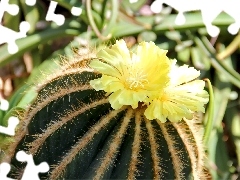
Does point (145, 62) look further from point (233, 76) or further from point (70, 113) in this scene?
point (233, 76)

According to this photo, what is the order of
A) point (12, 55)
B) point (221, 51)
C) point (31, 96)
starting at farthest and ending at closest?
point (221, 51) → point (12, 55) → point (31, 96)

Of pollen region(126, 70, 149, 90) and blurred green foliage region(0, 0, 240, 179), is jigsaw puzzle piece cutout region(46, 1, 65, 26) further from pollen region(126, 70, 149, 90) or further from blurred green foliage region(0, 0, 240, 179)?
pollen region(126, 70, 149, 90)

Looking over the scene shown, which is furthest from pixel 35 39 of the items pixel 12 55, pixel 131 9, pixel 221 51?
pixel 221 51

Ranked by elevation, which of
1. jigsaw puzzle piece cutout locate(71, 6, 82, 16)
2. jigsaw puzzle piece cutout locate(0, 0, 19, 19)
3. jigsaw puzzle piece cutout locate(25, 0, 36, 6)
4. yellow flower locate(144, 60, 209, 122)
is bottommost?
yellow flower locate(144, 60, 209, 122)

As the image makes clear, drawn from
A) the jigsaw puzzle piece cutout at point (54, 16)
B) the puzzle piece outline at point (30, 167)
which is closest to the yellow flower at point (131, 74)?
the puzzle piece outline at point (30, 167)

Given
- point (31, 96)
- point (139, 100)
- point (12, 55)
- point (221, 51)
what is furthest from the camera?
point (221, 51)

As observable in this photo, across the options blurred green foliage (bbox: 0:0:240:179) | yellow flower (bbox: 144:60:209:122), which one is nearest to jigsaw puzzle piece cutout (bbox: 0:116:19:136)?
blurred green foliage (bbox: 0:0:240:179)

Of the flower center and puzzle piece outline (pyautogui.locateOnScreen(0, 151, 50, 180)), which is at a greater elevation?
the flower center

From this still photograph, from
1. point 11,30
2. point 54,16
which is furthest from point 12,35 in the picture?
point 54,16

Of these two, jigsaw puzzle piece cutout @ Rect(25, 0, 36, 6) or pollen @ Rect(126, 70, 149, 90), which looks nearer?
pollen @ Rect(126, 70, 149, 90)

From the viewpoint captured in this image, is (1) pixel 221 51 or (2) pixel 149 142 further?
(1) pixel 221 51
